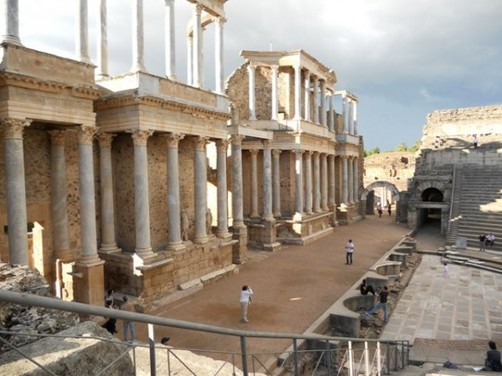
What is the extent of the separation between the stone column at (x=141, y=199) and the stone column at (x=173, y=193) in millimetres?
1312

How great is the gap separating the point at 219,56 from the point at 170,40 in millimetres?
3315

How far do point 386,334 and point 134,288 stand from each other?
28.8 feet

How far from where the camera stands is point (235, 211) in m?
21.0

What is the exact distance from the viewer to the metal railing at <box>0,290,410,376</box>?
225cm

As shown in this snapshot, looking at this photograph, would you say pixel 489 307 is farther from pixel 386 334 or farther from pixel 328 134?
pixel 328 134

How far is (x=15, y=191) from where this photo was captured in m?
10.5

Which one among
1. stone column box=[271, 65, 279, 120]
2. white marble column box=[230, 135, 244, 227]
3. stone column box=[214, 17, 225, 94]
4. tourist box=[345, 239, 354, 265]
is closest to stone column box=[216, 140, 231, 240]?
white marble column box=[230, 135, 244, 227]

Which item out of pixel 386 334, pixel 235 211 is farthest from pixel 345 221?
pixel 386 334

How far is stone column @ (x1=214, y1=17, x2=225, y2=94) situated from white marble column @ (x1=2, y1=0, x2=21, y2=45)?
870 cm

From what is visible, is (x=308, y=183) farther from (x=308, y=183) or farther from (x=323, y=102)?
(x=323, y=102)

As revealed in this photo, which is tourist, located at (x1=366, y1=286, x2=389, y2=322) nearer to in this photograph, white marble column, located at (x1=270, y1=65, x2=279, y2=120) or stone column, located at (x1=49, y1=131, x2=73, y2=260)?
stone column, located at (x1=49, y1=131, x2=73, y2=260)

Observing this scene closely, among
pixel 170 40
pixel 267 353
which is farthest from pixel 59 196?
pixel 267 353

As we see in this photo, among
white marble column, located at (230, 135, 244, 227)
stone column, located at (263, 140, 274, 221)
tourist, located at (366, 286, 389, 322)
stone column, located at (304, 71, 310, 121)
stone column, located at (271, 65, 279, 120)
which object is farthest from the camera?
stone column, located at (304, 71, 310, 121)

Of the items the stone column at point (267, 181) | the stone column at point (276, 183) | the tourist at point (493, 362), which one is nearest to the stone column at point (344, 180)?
the stone column at point (276, 183)
